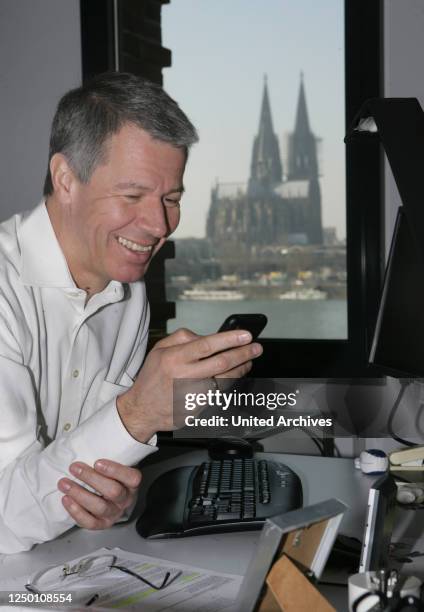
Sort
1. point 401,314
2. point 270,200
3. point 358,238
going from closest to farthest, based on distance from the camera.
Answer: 1. point 401,314
2. point 358,238
3. point 270,200

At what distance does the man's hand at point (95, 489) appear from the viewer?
1139 millimetres

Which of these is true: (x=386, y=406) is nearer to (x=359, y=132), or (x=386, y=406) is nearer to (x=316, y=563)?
(x=359, y=132)

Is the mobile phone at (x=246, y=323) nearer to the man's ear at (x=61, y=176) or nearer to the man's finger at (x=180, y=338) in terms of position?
the man's finger at (x=180, y=338)

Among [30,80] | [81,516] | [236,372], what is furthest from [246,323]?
[30,80]

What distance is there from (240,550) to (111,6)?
200 cm

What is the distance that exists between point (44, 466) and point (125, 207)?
0.50m

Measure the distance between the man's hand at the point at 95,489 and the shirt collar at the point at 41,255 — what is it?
0.40 m

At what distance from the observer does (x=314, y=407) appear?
2383mm

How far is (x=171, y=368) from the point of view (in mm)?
1033

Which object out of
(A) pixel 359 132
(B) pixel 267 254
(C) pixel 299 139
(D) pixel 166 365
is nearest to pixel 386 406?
(B) pixel 267 254

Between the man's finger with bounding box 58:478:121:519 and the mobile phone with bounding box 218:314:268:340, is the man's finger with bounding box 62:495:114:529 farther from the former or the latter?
the mobile phone with bounding box 218:314:268:340

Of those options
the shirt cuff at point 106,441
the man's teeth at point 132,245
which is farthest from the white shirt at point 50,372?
the man's teeth at point 132,245

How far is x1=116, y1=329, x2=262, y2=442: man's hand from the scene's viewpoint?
101 centimetres

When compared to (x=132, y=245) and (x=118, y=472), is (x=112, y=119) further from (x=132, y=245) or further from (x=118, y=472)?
(x=118, y=472)
